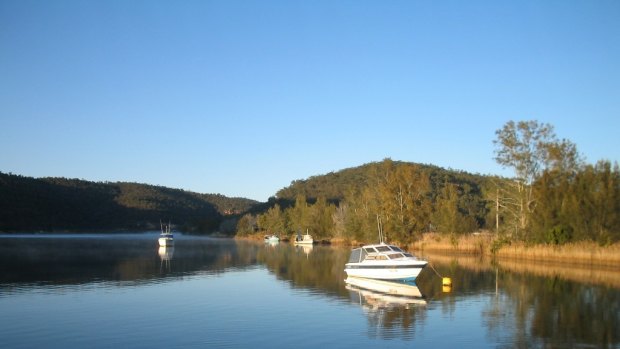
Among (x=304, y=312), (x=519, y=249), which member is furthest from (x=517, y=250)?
(x=304, y=312)

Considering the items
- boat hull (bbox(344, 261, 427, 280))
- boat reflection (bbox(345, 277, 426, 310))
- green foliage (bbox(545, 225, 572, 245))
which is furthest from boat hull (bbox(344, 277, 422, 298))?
green foliage (bbox(545, 225, 572, 245))

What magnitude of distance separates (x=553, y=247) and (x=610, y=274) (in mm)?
11453

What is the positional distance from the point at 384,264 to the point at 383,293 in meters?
4.65

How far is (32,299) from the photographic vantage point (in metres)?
31.0

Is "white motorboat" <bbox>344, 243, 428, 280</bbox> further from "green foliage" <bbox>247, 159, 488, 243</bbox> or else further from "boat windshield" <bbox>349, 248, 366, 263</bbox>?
Result: "green foliage" <bbox>247, 159, 488, 243</bbox>

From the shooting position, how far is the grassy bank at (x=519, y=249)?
45438 mm

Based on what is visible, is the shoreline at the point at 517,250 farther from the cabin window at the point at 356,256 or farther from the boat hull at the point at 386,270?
the cabin window at the point at 356,256

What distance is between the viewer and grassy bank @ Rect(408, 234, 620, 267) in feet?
149

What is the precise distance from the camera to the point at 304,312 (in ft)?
88.2

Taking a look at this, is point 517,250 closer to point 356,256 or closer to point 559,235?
point 559,235

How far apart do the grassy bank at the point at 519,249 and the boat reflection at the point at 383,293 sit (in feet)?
60.6

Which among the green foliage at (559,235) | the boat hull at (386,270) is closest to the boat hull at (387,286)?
the boat hull at (386,270)

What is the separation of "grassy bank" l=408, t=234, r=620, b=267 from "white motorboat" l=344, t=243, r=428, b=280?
17721 millimetres

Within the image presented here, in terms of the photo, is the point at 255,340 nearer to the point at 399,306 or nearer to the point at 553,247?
the point at 399,306
